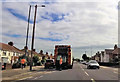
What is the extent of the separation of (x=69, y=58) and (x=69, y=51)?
3.68ft

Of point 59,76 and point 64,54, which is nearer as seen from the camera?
point 59,76

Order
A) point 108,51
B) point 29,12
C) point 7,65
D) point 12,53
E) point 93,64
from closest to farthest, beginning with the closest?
point 7,65
point 29,12
point 93,64
point 12,53
point 108,51

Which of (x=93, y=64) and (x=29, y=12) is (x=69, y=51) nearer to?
(x=93, y=64)

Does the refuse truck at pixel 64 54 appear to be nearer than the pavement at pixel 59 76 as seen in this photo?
No

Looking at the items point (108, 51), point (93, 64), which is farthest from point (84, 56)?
point (93, 64)

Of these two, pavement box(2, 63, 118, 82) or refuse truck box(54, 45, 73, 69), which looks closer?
pavement box(2, 63, 118, 82)

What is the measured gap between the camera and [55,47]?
1064 inches

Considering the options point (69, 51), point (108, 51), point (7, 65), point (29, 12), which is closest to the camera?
point (7, 65)

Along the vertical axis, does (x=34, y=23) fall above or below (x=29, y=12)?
below

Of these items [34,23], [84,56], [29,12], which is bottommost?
[84,56]

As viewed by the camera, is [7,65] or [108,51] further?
[108,51]

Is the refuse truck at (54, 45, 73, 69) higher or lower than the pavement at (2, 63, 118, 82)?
higher

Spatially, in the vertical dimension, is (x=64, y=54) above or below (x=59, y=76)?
above

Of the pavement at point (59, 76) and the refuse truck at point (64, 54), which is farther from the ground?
the refuse truck at point (64, 54)
